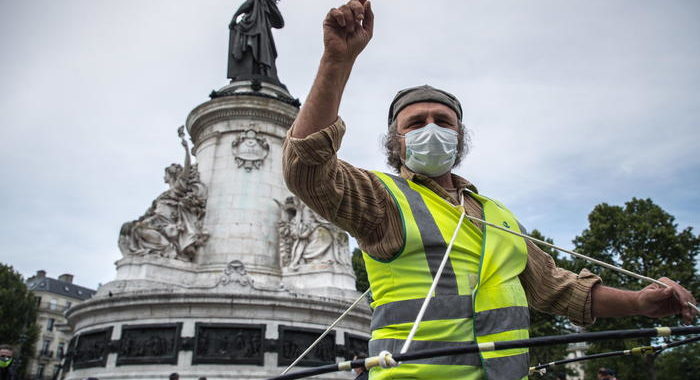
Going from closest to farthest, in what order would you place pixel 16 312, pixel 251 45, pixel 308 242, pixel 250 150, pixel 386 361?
A: pixel 386 361, pixel 308 242, pixel 250 150, pixel 251 45, pixel 16 312

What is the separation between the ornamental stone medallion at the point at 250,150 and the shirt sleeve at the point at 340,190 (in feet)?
45.4

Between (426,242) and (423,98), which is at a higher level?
(423,98)

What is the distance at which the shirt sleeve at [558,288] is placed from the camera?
2.56m

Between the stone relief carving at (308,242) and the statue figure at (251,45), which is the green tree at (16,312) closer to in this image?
the statue figure at (251,45)

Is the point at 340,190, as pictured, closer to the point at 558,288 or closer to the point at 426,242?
the point at 426,242

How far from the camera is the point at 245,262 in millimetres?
14297

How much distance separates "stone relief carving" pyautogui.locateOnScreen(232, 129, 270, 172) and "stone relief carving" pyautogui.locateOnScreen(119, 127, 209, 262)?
1.37m

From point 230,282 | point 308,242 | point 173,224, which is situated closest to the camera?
point 230,282

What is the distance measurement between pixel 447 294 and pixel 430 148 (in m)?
0.70

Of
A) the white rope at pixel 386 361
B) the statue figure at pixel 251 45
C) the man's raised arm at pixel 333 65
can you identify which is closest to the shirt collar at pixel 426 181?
the man's raised arm at pixel 333 65

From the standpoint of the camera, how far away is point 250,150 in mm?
15930

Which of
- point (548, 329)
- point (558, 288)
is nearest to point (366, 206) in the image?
point (558, 288)

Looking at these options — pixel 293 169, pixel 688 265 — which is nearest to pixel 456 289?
pixel 293 169

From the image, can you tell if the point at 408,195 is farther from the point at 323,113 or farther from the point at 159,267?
the point at 159,267
